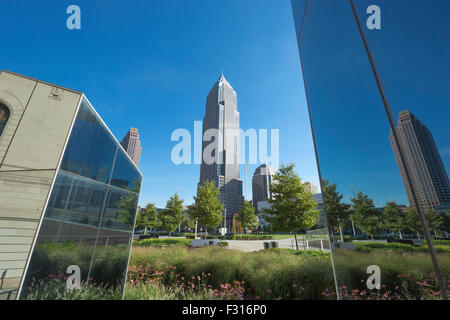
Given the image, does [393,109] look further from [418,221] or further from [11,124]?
[11,124]

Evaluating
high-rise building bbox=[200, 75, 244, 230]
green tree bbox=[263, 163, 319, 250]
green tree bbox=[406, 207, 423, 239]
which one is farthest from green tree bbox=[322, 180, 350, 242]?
high-rise building bbox=[200, 75, 244, 230]

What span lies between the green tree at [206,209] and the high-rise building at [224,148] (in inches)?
3053

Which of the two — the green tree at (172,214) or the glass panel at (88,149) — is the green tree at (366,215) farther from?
the green tree at (172,214)

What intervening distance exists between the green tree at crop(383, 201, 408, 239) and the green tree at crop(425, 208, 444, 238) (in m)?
0.31

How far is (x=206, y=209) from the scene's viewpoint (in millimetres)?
20172

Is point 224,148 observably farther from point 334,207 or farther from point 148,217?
point 334,207

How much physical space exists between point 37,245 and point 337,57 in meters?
6.18

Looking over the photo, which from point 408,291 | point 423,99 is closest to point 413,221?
point 423,99

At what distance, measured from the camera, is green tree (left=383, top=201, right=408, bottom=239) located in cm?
216

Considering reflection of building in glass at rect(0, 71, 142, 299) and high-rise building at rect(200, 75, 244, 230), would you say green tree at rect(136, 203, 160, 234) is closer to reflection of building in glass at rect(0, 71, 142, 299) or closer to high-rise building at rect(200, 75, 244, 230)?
reflection of building in glass at rect(0, 71, 142, 299)

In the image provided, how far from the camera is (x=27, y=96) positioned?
3.47m

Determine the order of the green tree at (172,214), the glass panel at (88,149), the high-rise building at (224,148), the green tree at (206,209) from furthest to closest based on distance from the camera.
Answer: the high-rise building at (224,148), the green tree at (172,214), the green tree at (206,209), the glass panel at (88,149)

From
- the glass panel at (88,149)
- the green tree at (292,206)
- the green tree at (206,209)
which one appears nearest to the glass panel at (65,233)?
the glass panel at (88,149)

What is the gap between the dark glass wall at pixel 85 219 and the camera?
7.46ft
